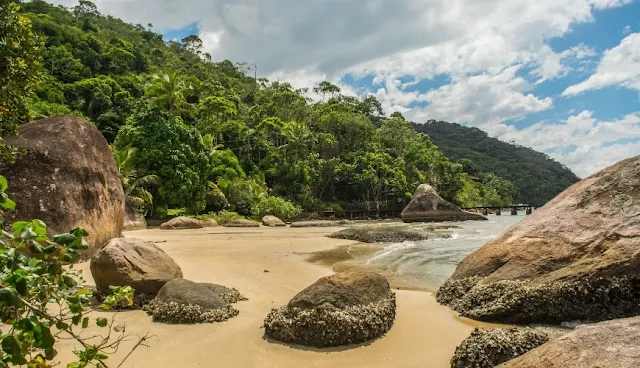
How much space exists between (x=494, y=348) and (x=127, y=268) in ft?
16.5

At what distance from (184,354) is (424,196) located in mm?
35494

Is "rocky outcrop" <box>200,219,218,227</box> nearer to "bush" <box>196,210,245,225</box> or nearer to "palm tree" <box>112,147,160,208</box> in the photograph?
"bush" <box>196,210,245,225</box>

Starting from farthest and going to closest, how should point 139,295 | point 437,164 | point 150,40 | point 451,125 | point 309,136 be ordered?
point 451,125 → point 150,40 → point 437,164 → point 309,136 → point 139,295

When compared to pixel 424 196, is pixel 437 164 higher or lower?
higher

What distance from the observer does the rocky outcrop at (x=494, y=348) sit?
414cm

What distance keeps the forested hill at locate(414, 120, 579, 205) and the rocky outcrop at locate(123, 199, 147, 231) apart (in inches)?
3136

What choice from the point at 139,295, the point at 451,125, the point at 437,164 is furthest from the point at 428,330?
the point at 451,125

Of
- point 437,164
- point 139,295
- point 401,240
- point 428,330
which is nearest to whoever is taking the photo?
point 428,330

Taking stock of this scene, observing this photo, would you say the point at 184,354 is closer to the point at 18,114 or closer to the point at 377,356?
the point at 377,356

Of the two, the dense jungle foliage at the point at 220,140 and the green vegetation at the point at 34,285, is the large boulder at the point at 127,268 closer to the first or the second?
the green vegetation at the point at 34,285

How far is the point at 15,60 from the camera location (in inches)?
152

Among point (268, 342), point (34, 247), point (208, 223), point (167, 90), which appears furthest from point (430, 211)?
point (34, 247)

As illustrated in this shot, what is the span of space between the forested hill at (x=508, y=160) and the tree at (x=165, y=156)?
74.2 meters

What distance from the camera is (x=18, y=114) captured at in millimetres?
4340
